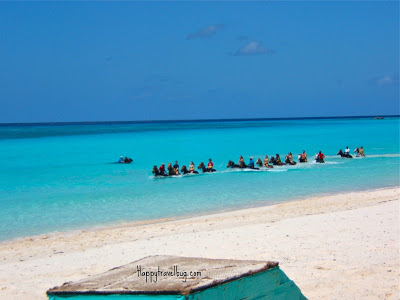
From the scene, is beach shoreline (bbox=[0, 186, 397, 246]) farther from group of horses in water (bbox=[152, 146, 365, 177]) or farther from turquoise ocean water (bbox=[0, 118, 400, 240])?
group of horses in water (bbox=[152, 146, 365, 177])

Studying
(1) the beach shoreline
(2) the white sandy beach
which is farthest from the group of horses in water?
(2) the white sandy beach

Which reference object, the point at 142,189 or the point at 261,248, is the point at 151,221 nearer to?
the point at 261,248

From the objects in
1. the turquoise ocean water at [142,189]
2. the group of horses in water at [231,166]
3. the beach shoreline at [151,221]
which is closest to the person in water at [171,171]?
the group of horses in water at [231,166]

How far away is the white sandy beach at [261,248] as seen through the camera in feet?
27.4

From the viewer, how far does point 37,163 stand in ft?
145

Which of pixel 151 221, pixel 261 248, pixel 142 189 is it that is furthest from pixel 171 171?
pixel 261 248

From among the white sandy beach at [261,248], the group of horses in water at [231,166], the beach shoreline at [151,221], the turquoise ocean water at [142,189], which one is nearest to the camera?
the white sandy beach at [261,248]

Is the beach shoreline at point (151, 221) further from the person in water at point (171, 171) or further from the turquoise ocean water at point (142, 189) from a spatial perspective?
the person in water at point (171, 171)

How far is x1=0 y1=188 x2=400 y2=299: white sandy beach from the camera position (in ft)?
27.4

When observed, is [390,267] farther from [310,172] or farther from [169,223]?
[310,172]

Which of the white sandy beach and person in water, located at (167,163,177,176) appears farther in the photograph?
person in water, located at (167,163,177,176)

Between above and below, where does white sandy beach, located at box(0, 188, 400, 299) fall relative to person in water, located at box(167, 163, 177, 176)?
below

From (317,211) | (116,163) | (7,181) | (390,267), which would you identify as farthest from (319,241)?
(116,163)

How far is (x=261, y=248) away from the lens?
35.1 feet
